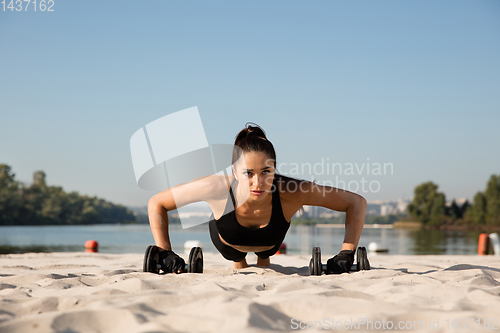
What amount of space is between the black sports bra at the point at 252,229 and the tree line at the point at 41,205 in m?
56.0

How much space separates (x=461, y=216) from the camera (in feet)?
189

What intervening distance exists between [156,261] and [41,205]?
200ft

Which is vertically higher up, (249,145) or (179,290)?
(249,145)

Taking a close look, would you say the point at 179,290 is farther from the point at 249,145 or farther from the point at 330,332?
the point at 249,145

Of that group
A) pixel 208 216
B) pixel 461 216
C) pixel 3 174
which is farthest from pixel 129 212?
pixel 208 216

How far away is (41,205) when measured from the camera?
55.8m

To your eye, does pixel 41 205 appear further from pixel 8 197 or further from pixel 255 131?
pixel 255 131

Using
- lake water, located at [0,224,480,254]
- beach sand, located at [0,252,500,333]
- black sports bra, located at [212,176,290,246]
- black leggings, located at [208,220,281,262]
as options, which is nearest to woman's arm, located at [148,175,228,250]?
black sports bra, located at [212,176,290,246]

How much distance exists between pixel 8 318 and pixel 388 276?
243 centimetres

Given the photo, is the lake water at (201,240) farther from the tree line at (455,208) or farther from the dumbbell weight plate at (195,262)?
the tree line at (455,208)

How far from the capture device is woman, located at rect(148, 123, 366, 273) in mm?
3189

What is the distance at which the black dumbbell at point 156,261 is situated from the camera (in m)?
3.09

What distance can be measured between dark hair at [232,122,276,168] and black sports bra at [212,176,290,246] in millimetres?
320

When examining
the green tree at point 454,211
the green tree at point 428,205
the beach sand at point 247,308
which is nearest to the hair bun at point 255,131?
the beach sand at point 247,308
